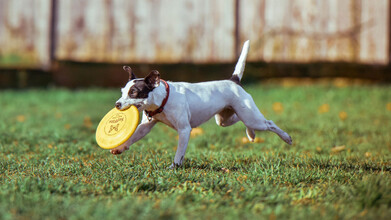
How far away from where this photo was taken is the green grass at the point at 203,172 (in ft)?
7.75

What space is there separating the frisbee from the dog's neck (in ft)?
0.43

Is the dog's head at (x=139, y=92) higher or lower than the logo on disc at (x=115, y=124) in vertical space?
higher

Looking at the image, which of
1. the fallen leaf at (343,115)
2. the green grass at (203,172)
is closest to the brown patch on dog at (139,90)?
the green grass at (203,172)

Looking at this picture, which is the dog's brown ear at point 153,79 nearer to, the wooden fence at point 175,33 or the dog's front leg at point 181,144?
the dog's front leg at point 181,144

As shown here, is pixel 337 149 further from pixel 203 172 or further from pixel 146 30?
pixel 146 30

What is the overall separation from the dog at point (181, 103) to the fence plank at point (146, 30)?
15.8 feet

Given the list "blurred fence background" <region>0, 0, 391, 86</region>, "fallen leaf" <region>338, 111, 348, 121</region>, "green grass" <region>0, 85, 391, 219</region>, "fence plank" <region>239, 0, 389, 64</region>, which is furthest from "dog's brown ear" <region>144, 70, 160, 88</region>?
"fence plank" <region>239, 0, 389, 64</region>

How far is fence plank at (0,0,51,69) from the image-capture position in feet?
28.5

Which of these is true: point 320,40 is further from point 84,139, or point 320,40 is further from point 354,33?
point 84,139

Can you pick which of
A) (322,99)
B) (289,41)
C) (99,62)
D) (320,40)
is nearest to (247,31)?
(289,41)

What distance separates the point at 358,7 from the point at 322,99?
2098mm

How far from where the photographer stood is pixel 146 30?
28.8 ft

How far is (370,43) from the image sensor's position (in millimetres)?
8602

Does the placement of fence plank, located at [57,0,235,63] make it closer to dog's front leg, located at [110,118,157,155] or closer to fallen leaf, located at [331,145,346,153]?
fallen leaf, located at [331,145,346,153]
